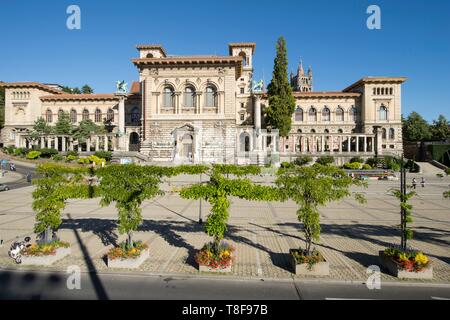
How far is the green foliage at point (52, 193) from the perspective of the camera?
1249 centimetres

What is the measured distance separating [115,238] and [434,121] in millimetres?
84837

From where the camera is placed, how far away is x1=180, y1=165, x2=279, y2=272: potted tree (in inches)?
443

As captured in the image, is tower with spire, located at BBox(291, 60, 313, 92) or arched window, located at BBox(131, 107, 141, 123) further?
tower with spire, located at BBox(291, 60, 313, 92)

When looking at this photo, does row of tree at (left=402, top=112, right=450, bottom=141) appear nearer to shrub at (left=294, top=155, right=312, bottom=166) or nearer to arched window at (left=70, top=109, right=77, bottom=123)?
shrub at (left=294, top=155, right=312, bottom=166)

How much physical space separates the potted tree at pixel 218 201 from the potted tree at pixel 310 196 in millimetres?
823

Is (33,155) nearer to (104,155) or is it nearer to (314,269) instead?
(104,155)

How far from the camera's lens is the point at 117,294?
31.3 feet

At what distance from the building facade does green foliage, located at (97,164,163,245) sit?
36877mm

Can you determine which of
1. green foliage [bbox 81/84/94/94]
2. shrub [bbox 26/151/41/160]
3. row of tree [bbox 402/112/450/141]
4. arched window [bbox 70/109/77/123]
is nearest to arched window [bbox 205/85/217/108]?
shrub [bbox 26/151/41/160]

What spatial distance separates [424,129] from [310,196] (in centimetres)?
7454

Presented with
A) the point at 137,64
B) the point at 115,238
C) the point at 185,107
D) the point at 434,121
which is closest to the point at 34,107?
the point at 137,64

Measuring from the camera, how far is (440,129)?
70938mm

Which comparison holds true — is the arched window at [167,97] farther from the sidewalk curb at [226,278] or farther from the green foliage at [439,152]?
the green foliage at [439,152]
